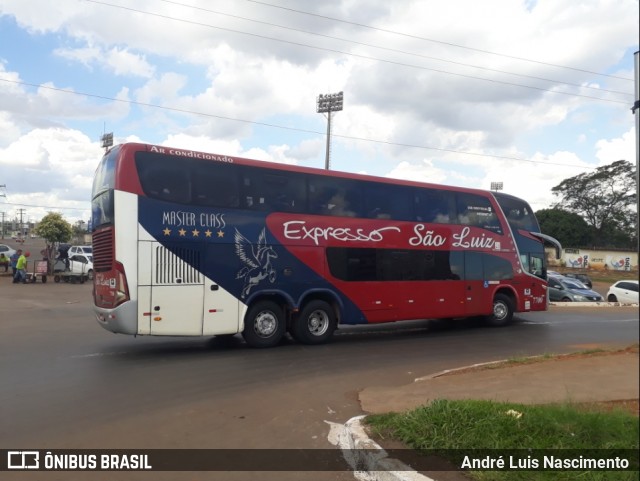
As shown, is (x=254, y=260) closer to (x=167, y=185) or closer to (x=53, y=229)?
(x=167, y=185)

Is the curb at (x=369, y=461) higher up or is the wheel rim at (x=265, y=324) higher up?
the wheel rim at (x=265, y=324)

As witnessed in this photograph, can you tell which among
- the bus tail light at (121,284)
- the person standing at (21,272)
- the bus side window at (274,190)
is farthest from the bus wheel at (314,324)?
the person standing at (21,272)

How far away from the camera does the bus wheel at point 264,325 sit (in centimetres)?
1104

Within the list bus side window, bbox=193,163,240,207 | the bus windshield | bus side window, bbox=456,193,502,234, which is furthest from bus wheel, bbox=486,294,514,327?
the bus windshield

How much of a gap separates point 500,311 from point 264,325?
300 inches

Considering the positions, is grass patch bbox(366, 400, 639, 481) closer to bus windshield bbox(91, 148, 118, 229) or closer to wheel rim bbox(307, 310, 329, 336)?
wheel rim bbox(307, 310, 329, 336)

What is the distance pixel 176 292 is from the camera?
32.9ft

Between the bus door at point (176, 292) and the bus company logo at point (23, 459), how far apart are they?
180 inches

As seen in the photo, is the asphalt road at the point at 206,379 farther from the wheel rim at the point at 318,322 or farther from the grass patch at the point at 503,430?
the grass patch at the point at 503,430

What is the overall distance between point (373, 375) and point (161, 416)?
3.70 meters

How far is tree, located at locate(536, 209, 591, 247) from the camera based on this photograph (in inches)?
2238

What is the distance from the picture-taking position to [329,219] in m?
11.9

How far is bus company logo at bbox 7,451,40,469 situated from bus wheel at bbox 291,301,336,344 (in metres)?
6.75

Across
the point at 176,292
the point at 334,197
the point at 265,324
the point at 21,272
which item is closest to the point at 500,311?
the point at 334,197
